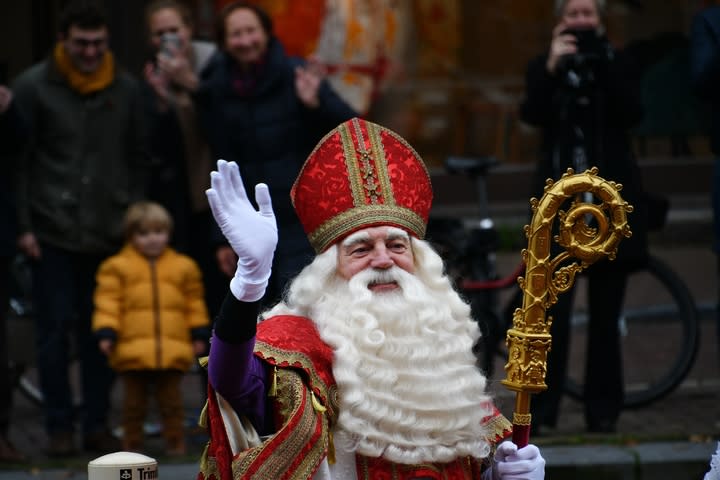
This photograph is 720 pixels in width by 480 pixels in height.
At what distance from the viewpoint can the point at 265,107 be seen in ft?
23.0

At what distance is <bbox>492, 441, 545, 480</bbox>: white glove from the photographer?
430 centimetres

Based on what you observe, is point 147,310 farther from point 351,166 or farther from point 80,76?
point 351,166

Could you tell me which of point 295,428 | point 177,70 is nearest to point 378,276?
point 295,428

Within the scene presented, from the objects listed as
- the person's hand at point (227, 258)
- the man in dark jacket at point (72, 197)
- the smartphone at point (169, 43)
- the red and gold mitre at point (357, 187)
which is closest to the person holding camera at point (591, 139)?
the person's hand at point (227, 258)

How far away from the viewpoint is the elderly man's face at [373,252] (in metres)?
4.45

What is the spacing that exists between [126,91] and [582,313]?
3.05m

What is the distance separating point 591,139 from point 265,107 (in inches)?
55.4

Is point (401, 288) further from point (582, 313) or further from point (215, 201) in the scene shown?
point (582, 313)

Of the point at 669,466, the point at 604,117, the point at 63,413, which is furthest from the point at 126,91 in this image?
the point at 669,466

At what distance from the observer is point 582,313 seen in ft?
29.9

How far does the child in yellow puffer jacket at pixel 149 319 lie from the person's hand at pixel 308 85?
0.83 metres

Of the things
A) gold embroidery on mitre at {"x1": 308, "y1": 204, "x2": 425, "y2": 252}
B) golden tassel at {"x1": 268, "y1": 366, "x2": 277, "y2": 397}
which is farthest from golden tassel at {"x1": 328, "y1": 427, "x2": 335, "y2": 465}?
gold embroidery on mitre at {"x1": 308, "y1": 204, "x2": 425, "y2": 252}

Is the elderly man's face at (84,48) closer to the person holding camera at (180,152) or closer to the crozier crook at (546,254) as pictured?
the person holding camera at (180,152)

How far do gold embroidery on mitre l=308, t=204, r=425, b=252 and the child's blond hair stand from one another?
2703 millimetres
